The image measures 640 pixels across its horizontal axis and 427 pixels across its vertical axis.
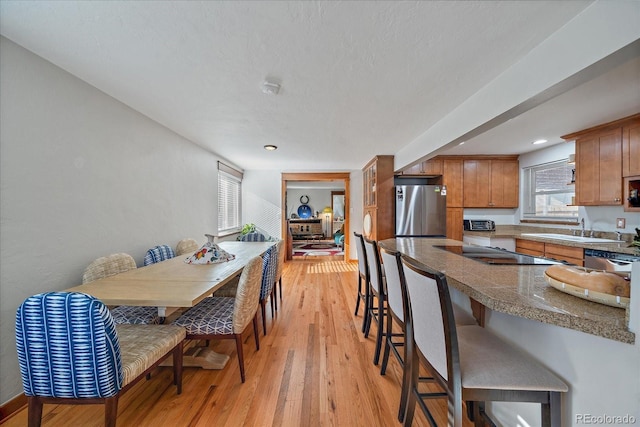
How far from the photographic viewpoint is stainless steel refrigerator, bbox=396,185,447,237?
407cm

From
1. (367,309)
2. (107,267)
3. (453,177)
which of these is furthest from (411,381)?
(453,177)

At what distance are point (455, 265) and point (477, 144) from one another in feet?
9.39

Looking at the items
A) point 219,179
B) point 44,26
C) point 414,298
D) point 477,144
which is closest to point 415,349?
point 414,298

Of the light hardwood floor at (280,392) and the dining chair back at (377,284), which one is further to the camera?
the dining chair back at (377,284)

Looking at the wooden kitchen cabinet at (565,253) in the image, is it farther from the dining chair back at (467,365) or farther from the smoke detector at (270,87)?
the smoke detector at (270,87)

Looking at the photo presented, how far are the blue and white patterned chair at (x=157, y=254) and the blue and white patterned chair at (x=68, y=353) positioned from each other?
141 cm

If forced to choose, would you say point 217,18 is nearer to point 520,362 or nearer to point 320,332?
point 520,362

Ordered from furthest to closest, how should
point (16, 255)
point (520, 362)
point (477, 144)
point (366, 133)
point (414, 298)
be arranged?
point (477, 144) → point (366, 133) → point (16, 255) → point (414, 298) → point (520, 362)

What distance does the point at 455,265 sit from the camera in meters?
1.57

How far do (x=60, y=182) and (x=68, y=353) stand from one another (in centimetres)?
133

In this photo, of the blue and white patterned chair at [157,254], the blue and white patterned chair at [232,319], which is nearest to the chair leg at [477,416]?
the blue and white patterned chair at [232,319]

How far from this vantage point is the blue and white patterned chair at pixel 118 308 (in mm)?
1809

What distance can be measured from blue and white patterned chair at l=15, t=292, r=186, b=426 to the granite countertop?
5.50 feet

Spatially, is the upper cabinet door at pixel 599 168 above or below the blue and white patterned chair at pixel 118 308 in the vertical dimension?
above
